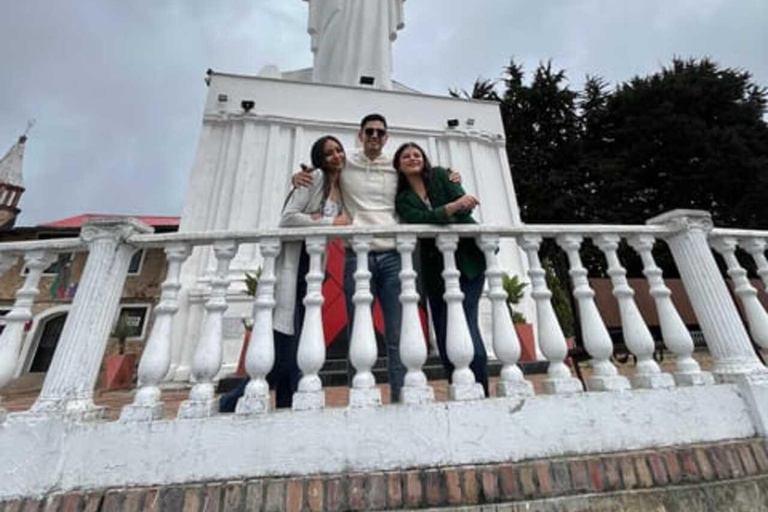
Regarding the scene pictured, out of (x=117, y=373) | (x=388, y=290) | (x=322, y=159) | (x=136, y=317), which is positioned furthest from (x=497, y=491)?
(x=136, y=317)

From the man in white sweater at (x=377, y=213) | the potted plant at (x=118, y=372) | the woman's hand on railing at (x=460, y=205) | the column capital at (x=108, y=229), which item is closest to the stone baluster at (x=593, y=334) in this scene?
the woman's hand on railing at (x=460, y=205)

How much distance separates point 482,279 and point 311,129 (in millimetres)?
5018

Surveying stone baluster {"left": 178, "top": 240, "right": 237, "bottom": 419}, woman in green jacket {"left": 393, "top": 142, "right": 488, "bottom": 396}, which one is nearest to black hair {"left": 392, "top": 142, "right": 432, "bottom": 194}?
woman in green jacket {"left": 393, "top": 142, "right": 488, "bottom": 396}

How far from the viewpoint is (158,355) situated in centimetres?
138

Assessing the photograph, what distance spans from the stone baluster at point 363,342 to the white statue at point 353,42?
6.77 meters

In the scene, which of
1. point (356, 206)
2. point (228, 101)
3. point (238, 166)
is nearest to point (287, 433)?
point (356, 206)

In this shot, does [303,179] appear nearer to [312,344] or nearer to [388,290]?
[388,290]

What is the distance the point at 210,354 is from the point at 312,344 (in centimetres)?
39

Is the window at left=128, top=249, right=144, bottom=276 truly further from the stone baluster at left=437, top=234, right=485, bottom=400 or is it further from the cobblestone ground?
the stone baluster at left=437, top=234, right=485, bottom=400

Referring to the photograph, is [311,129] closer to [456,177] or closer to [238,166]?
[238,166]

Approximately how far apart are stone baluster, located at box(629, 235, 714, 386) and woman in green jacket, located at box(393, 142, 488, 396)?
80 centimetres

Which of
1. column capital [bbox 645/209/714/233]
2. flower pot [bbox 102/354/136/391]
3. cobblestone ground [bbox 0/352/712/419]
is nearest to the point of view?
column capital [bbox 645/209/714/233]

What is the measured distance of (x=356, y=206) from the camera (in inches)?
71.6

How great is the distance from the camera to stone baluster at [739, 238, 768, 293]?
6.08 ft
